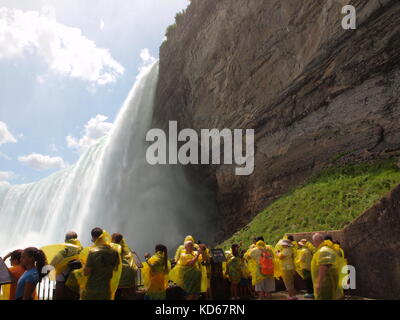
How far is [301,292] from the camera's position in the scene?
736 cm

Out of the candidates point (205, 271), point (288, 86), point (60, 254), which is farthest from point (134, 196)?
point (60, 254)

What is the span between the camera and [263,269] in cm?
648

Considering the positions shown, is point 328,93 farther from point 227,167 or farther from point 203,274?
point 203,274

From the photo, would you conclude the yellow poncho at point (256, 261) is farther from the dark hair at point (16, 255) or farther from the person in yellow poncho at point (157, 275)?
the dark hair at point (16, 255)

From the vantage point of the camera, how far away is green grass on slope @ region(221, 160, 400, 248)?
10750 millimetres

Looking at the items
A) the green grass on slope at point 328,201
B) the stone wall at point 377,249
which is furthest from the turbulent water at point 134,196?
the stone wall at point 377,249

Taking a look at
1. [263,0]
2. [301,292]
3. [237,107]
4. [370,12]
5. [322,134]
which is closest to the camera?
[301,292]

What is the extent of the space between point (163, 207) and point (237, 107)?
11557mm

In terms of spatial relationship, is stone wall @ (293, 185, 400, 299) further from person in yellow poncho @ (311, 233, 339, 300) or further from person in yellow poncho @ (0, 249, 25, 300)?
person in yellow poncho @ (0, 249, 25, 300)

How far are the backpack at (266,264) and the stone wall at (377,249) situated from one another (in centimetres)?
141

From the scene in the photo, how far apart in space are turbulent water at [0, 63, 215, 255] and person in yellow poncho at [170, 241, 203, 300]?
19945 millimetres

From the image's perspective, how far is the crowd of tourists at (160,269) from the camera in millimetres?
3984

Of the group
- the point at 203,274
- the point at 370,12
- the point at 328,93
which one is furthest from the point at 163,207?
the point at 203,274

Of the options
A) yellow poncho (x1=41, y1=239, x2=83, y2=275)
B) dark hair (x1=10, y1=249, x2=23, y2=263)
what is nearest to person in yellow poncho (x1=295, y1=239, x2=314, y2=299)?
yellow poncho (x1=41, y1=239, x2=83, y2=275)
